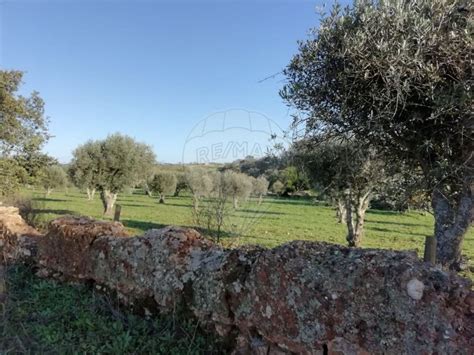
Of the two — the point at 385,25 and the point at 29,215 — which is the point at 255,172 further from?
the point at 29,215

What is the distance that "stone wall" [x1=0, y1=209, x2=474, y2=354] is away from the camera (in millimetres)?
2188

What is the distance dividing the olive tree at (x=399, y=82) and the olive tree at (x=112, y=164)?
2934 centimetres

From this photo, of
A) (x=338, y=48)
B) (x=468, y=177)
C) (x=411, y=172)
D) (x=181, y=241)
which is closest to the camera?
(x=181, y=241)

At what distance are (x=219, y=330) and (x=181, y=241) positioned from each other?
1015 mm

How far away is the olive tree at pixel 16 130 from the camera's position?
60.0ft

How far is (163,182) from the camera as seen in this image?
52.4 metres

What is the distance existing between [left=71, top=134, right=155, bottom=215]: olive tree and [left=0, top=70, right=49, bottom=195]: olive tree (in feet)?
42.0

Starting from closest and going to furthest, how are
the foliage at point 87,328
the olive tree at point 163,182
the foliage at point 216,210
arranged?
the foliage at point 87,328 < the foliage at point 216,210 < the olive tree at point 163,182

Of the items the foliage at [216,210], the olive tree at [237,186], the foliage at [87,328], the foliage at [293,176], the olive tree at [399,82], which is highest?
the olive tree at [399,82]

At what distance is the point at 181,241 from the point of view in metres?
3.78

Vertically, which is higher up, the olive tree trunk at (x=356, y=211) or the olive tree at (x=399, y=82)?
the olive tree at (x=399, y=82)

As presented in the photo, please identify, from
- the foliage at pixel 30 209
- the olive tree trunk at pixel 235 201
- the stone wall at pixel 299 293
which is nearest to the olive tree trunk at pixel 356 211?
the olive tree trunk at pixel 235 201

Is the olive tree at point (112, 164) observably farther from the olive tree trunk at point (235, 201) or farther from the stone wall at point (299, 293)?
the stone wall at point (299, 293)

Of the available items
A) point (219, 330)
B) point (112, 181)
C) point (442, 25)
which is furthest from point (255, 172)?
point (112, 181)
